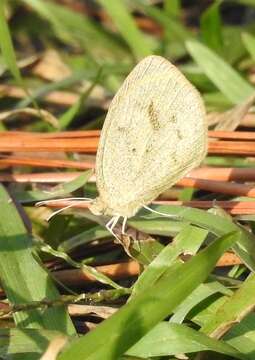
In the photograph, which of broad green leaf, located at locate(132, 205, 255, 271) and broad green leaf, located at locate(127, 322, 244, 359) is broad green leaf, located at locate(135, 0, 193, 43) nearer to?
broad green leaf, located at locate(132, 205, 255, 271)

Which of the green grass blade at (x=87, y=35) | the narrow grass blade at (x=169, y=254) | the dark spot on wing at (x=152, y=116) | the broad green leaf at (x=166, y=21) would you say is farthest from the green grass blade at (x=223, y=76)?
the narrow grass blade at (x=169, y=254)

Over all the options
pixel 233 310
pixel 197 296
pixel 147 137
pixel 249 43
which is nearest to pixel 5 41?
pixel 147 137

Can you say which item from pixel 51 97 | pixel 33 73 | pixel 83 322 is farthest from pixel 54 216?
pixel 33 73

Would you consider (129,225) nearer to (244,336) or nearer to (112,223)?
(112,223)

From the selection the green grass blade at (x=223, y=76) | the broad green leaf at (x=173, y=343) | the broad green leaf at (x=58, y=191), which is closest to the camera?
the broad green leaf at (x=173, y=343)

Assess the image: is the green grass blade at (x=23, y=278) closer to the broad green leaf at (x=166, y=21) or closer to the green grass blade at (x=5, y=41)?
the green grass blade at (x=5, y=41)
